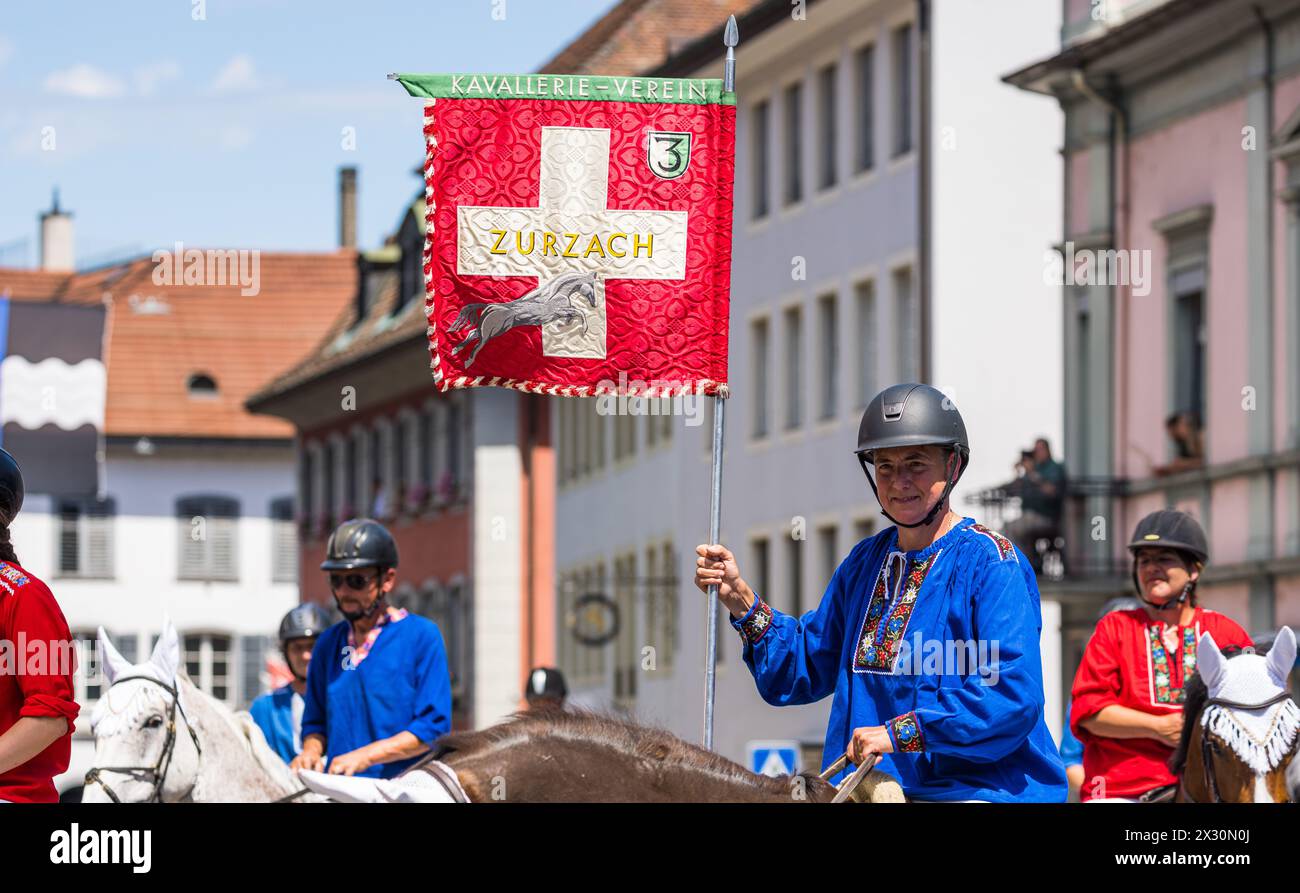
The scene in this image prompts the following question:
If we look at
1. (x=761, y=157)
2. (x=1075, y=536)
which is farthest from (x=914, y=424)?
(x=761, y=157)

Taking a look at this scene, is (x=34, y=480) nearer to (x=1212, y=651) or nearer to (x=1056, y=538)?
(x=1056, y=538)

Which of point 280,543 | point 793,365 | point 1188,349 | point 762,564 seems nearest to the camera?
point 1188,349

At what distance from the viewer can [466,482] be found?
186 ft

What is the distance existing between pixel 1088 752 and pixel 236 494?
225ft

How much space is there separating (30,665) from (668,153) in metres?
2.27

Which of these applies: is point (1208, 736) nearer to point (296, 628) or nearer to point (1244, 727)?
point (1244, 727)

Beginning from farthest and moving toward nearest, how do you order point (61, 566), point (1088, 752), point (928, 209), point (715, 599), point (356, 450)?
point (61, 566), point (356, 450), point (928, 209), point (1088, 752), point (715, 599)

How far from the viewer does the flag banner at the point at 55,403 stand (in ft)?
105

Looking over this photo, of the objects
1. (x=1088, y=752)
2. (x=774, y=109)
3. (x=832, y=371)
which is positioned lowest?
(x=1088, y=752)

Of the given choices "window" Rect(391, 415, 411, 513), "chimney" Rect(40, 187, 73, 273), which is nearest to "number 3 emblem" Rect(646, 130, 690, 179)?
"window" Rect(391, 415, 411, 513)

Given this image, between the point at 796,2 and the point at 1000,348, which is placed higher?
the point at 796,2

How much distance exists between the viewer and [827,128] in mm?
42500


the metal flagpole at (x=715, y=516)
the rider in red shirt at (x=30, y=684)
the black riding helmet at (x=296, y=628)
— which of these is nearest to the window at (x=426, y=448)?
the black riding helmet at (x=296, y=628)

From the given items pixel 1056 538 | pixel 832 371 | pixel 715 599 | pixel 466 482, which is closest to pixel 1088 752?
pixel 715 599
